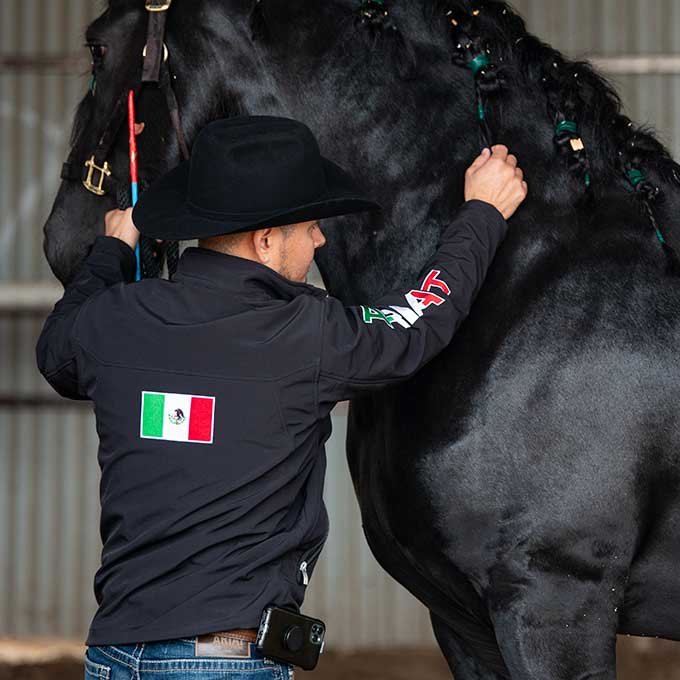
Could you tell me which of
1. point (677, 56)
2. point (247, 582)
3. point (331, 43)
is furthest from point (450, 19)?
point (677, 56)

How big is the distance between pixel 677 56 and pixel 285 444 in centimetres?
463

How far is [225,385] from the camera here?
1.89 meters

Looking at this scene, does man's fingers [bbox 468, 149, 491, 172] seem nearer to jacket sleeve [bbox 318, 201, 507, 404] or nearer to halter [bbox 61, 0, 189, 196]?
jacket sleeve [bbox 318, 201, 507, 404]

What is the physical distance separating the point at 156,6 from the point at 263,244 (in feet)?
2.16

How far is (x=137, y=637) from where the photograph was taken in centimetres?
188

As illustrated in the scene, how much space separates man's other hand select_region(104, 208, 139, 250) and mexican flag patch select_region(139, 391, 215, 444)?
0.52 m

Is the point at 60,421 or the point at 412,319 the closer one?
the point at 412,319

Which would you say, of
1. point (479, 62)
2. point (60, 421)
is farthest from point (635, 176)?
point (60, 421)

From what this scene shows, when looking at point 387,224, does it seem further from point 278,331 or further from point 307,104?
point 278,331

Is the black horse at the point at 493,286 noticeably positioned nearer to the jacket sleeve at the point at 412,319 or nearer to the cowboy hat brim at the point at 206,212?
the jacket sleeve at the point at 412,319

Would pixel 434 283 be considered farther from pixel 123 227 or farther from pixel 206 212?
pixel 123 227

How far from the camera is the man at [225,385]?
1893 mm

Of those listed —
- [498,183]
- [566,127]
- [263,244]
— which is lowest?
[263,244]

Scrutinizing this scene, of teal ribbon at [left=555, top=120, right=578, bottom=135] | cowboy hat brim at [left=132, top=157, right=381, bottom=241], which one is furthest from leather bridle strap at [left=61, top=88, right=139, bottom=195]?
teal ribbon at [left=555, top=120, right=578, bottom=135]
